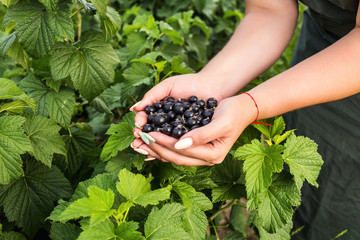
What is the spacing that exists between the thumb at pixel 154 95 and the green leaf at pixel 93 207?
55 cm

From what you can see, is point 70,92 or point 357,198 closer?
point 70,92

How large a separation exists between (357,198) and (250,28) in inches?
46.1

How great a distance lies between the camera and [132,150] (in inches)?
59.6

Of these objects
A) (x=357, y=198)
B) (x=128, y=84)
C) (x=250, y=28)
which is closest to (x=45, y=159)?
(x=128, y=84)

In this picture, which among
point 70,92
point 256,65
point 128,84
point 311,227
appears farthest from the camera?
point 311,227

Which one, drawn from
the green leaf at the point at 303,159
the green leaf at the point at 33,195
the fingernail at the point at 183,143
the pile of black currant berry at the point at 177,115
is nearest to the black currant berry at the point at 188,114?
the pile of black currant berry at the point at 177,115

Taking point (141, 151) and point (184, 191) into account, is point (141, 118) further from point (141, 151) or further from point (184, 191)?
point (184, 191)

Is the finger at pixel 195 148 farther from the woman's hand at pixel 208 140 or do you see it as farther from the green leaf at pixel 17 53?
the green leaf at pixel 17 53

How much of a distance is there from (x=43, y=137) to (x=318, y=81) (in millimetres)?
1258

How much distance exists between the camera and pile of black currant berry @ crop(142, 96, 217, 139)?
1.42m

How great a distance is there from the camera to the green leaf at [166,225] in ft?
3.61

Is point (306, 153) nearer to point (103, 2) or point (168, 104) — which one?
point (168, 104)

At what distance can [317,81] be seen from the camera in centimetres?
137

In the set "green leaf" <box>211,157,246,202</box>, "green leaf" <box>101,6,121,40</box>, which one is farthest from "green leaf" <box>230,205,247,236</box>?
"green leaf" <box>101,6,121,40</box>
